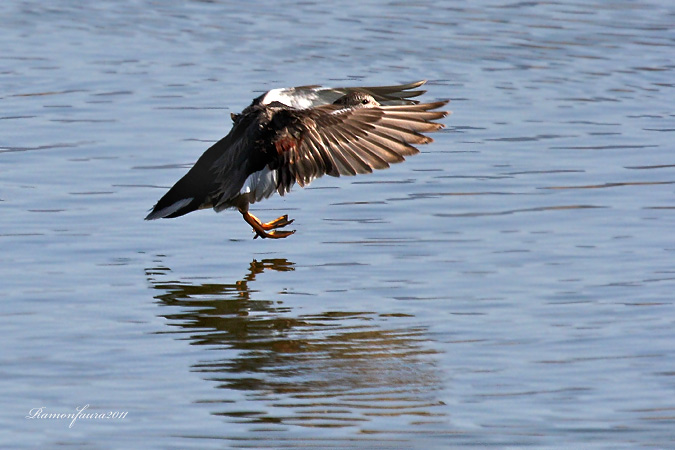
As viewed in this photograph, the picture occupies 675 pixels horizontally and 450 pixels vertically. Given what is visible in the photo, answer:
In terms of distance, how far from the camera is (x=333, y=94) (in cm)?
894

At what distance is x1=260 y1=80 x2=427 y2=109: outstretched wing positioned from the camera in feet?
28.5

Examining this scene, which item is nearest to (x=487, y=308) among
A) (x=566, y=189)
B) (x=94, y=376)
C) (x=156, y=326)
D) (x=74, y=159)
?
(x=156, y=326)

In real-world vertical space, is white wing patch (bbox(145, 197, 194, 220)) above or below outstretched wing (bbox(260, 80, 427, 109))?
below

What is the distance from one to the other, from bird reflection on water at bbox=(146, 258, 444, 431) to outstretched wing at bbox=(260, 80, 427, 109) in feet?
5.10

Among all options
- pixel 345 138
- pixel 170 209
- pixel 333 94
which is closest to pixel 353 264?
pixel 345 138

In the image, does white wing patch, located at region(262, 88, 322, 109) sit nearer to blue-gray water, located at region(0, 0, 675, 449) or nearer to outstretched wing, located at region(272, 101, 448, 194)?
outstretched wing, located at region(272, 101, 448, 194)

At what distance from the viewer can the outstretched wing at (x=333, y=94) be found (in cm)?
868

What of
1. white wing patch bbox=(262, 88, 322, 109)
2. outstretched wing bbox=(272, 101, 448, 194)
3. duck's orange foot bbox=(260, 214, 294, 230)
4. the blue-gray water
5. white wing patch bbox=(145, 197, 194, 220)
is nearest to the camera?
the blue-gray water

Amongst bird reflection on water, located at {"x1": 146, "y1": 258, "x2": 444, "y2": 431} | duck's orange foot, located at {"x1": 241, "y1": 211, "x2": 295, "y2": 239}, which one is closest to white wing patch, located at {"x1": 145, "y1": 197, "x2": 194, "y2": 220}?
duck's orange foot, located at {"x1": 241, "y1": 211, "x2": 295, "y2": 239}

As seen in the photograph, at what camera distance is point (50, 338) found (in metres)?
6.37

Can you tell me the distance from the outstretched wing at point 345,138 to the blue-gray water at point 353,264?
623 mm

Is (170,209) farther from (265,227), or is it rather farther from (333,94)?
(333,94)

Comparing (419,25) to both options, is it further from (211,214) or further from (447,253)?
(447,253)

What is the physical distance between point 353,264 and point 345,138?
76cm
